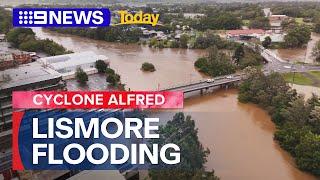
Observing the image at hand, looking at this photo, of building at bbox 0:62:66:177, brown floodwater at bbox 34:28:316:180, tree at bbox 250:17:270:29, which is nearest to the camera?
building at bbox 0:62:66:177

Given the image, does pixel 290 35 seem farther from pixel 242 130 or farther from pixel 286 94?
pixel 242 130

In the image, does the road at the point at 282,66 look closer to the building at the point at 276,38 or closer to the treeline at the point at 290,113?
the treeline at the point at 290,113

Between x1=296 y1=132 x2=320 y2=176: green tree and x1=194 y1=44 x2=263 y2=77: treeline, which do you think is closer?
x1=296 y1=132 x2=320 y2=176: green tree

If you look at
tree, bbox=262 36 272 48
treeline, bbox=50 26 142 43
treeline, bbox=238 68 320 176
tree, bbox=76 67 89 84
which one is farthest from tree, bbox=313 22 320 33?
tree, bbox=76 67 89 84

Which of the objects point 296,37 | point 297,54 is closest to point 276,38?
point 296,37

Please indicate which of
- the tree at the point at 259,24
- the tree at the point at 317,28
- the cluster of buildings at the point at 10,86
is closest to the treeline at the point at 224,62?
the cluster of buildings at the point at 10,86

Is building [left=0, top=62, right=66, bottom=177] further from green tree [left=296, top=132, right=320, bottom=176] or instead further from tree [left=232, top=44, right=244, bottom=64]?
tree [left=232, top=44, right=244, bottom=64]

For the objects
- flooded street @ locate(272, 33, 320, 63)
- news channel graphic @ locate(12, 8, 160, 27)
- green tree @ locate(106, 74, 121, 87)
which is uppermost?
news channel graphic @ locate(12, 8, 160, 27)
